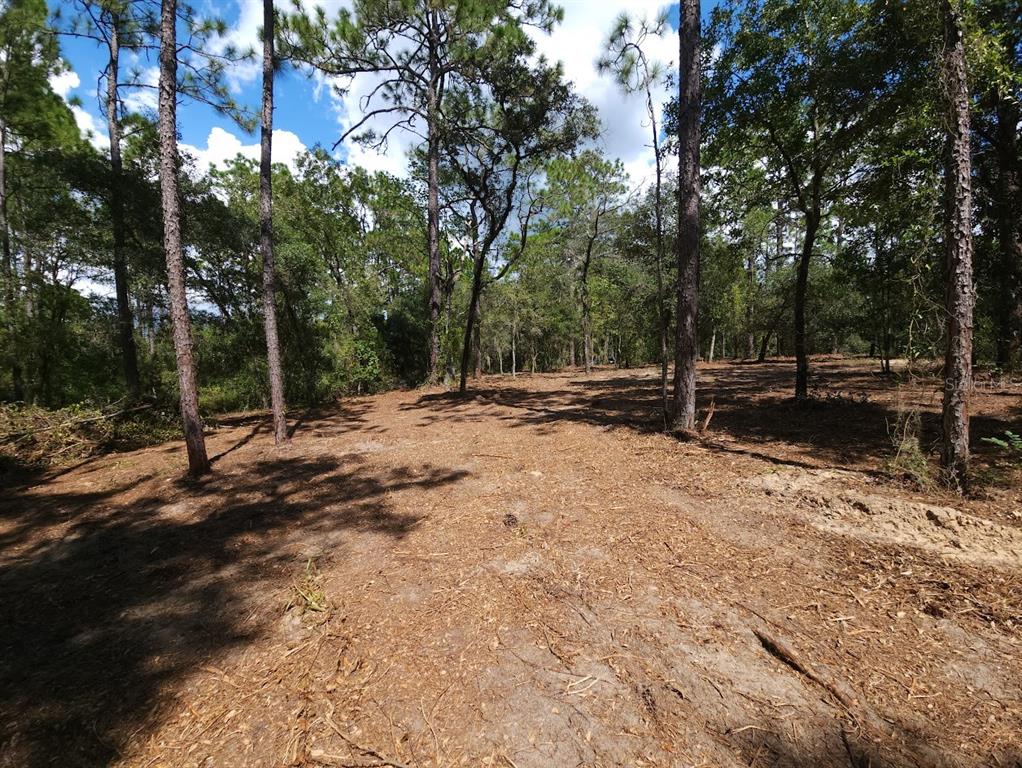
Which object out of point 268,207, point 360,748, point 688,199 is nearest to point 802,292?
point 688,199

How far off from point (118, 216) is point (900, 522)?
→ 16.1 metres

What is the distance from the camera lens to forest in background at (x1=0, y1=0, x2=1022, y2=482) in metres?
7.00

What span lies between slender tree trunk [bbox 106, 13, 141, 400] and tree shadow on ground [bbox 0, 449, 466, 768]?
18.8 feet

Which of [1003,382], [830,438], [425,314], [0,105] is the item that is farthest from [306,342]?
[1003,382]

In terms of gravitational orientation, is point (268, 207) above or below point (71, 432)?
above

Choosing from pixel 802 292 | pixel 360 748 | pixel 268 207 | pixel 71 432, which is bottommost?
pixel 360 748

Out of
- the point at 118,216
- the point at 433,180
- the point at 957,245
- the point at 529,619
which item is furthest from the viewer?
the point at 433,180

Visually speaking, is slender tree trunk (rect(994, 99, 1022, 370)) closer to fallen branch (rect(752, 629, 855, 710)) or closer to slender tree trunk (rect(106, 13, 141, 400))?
fallen branch (rect(752, 629, 855, 710))

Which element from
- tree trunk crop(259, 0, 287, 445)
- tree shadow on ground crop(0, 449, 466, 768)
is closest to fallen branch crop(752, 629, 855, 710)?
tree shadow on ground crop(0, 449, 466, 768)

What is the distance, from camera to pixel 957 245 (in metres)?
4.07

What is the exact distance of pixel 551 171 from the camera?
14.4 m

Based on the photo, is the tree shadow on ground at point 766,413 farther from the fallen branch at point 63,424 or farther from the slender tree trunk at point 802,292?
the fallen branch at point 63,424

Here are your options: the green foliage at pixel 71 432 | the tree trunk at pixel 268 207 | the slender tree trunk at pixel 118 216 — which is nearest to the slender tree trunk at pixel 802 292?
the tree trunk at pixel 268 207

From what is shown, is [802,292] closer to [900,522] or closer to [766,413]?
[766,413]
